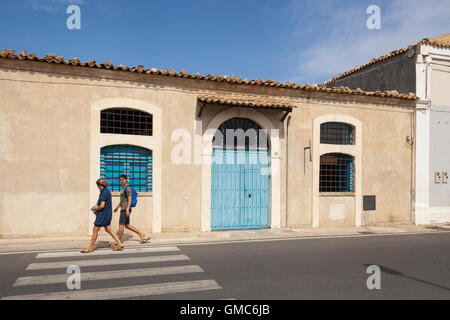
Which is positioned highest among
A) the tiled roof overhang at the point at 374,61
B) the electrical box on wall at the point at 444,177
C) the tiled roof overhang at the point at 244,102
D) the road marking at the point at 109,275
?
the tiled roof overhang at the point at 374,61

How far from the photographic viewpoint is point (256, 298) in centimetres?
483

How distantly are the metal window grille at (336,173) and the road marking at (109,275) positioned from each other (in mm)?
7866

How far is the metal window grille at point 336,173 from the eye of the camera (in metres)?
13.0

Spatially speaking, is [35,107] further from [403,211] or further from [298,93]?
[403,211]

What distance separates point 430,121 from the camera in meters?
14.2

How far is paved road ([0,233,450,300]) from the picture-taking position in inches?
199

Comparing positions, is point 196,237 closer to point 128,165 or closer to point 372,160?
point 128,165

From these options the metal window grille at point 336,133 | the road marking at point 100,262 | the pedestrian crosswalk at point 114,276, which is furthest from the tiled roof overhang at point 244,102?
the road marking at point 100,262

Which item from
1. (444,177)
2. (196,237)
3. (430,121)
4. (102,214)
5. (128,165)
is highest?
(430,121)

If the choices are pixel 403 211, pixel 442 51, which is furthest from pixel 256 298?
pixel 442 51

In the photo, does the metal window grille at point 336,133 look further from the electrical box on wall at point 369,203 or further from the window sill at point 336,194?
the electrical box on wall at point 369,203

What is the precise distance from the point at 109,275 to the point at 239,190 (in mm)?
6402

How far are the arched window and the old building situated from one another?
6800 mm

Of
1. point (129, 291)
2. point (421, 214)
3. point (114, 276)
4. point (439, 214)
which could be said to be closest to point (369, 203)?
point (421, 214)
